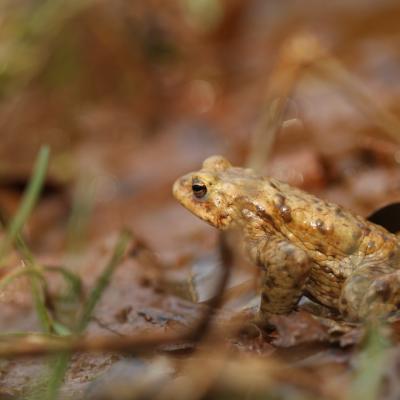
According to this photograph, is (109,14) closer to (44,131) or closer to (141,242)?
(44,131)

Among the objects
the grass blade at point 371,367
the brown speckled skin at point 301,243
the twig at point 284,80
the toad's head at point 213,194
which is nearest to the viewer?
the grass blade at point 371,367

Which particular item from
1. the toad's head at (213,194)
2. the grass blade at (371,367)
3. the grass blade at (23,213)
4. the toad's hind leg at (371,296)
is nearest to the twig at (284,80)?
the toad's head at (213,194)

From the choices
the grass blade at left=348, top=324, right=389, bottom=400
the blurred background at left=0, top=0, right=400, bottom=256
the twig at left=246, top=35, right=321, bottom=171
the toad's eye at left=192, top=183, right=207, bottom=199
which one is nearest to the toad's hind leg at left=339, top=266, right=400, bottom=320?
the grass blade at left=348, top=324, right=389, bottom=400

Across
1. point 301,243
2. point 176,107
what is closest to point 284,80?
point 301,243

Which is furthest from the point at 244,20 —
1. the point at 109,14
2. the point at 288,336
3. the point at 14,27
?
the point at 288,336

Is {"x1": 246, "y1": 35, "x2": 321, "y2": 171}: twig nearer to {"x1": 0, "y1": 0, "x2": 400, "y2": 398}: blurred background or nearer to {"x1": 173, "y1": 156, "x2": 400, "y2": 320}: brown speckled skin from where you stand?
{"x1": 0, "y1": 0, "x2": 400, "y2": 398}: blurred background

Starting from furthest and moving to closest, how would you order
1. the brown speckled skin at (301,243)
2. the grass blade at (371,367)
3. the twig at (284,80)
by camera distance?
the twig at (284,80)
the brown speckled skin at (301,243)
the grass blade at (371,367)

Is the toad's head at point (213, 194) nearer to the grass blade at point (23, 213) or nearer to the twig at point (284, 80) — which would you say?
the grass blade at point (23, 213)
